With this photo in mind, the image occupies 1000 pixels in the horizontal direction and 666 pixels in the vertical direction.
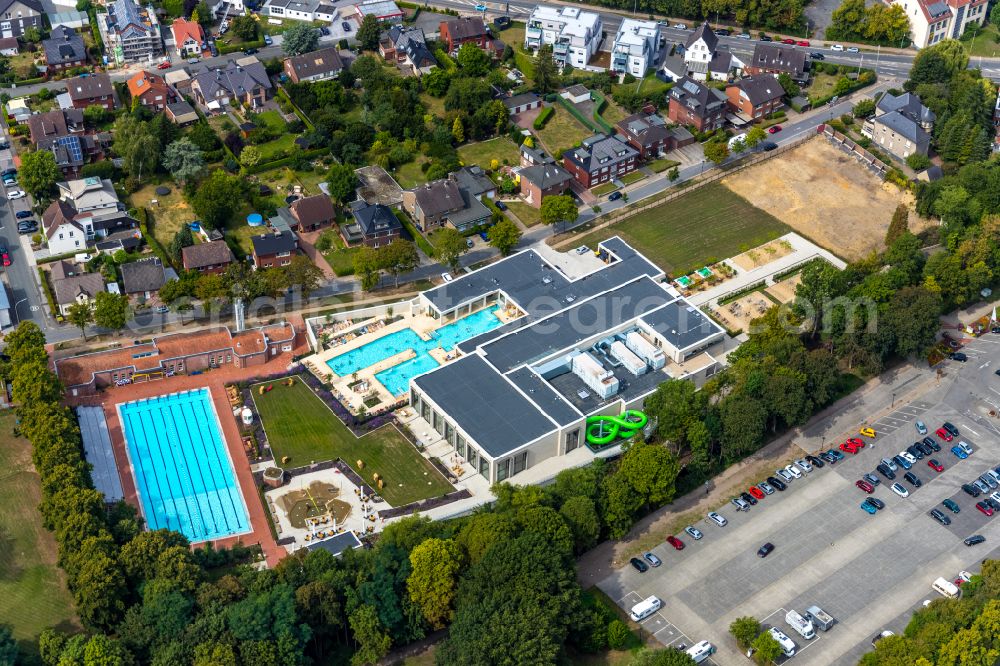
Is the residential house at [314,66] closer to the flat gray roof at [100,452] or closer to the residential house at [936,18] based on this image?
the flat gray roof at [100,452]

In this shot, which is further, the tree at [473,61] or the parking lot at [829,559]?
the tree at [473,61]

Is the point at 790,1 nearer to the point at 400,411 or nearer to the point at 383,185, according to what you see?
the point at 383,185

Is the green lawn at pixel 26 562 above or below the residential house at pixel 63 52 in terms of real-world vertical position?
below

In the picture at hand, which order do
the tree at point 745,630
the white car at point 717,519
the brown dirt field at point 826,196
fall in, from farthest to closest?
the brown dirt field at point 826,196 < the white car at point 717,519 < the tree at point 745,630

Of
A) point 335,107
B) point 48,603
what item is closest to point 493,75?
point 335,107

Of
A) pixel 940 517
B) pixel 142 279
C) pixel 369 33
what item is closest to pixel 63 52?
pixel 369 33

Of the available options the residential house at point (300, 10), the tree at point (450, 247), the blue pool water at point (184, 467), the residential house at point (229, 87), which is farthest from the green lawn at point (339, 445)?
the residential house at point (300, 10)

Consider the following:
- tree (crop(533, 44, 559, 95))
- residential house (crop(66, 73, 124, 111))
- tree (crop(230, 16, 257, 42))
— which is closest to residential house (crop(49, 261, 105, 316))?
residential house (crop(66, 73, 124, 111))
